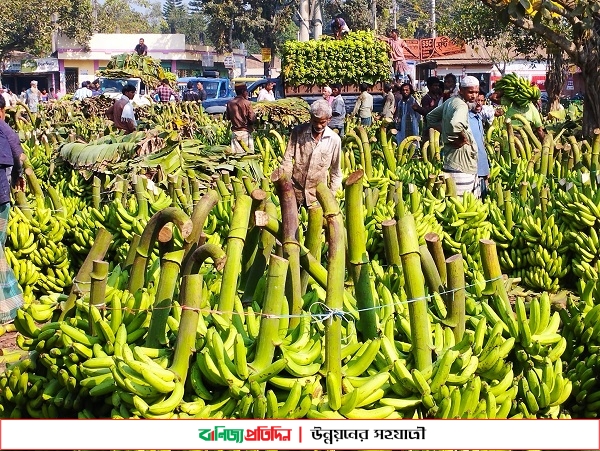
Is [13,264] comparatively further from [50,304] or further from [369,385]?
[369,385]

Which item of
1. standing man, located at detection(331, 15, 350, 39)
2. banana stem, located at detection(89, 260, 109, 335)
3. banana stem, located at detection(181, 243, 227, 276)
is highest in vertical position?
standing man, located at detection(331, 15, 350, 39)

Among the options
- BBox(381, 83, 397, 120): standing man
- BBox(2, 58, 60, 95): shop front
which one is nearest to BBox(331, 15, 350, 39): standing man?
BBox(381, 83, 397, 120): standing man

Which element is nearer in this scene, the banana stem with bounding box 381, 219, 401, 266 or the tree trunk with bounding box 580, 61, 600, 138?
the banana stem with bounding box 381, 219, 401, 266

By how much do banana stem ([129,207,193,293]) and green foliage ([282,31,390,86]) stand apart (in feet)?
42.9

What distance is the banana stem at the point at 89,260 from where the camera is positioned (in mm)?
3186

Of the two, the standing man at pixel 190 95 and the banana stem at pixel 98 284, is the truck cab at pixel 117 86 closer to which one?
the standing man at pixel 190 95

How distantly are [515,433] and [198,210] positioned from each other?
1338mm

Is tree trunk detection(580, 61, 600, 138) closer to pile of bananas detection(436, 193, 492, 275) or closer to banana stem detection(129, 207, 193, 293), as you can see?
pile of bananas detection(436, 193, 492, 275)

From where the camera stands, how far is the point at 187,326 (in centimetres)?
261

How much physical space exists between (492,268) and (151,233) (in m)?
1.33

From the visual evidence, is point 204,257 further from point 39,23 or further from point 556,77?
point 39,23

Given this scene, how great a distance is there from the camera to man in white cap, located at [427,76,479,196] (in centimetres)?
674

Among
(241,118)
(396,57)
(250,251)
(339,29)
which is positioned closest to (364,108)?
(339,29)

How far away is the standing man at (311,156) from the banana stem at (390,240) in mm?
2423
